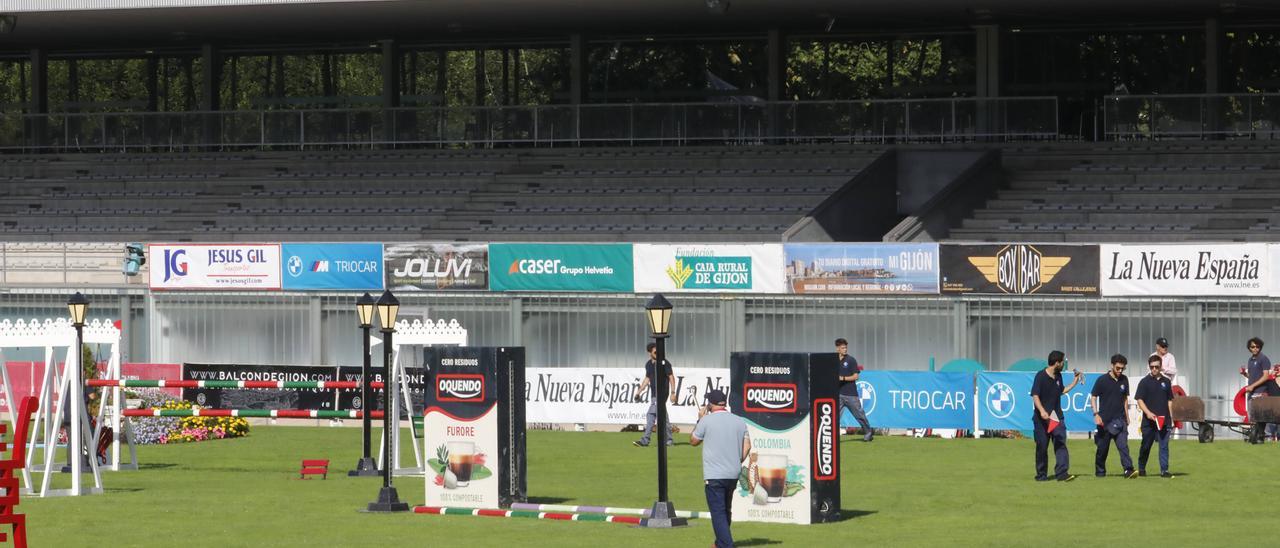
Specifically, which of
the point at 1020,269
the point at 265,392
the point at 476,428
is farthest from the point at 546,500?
the point at 265,392

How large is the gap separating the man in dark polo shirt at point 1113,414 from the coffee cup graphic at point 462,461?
7634mm

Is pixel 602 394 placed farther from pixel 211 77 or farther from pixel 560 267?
pixel 211 77

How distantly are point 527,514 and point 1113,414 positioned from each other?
24.9 feet

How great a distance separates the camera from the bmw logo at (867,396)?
31781 mm

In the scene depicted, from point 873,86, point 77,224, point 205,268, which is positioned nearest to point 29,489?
point 205,268

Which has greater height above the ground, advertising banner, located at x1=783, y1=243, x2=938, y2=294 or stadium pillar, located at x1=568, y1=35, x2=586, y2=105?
stadium pillar, located at x1=568, y1=35, x2=586, y2=105

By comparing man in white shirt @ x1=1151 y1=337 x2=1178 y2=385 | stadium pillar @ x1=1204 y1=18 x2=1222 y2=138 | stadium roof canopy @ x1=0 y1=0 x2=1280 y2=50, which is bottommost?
man in white shirt @ x1=1151 y1=337 x2=1178 y2=385

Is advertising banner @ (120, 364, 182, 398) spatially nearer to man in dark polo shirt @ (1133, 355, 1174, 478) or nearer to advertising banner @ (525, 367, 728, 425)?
advertising banner @ (525, 367, 728, 425)

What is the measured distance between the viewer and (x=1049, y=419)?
77.7ft

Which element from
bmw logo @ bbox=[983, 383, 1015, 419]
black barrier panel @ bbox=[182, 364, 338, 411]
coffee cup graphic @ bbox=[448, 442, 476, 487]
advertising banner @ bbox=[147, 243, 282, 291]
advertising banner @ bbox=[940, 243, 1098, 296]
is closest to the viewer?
coffee cup graphic @ bbox=[448, 442, 476, 487]

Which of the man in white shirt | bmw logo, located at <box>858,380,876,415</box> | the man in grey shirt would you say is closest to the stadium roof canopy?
bmw logo, located at <box>858,380,876,415</box>

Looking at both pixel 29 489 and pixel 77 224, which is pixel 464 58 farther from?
pixel 29 489

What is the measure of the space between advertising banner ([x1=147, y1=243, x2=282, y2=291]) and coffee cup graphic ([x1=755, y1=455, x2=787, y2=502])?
1953 centimetres

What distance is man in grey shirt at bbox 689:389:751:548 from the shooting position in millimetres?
16978
